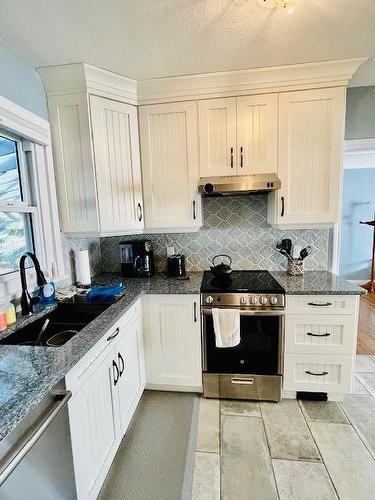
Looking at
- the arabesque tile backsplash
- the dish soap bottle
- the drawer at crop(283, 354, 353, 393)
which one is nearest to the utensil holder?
the arabesque tile backsplash

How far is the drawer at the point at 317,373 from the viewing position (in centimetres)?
199

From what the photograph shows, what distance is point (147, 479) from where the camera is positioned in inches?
59.3

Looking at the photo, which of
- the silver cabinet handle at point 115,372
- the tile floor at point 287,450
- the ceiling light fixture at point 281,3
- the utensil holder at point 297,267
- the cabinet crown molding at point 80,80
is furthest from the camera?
the utensil holder at point 297,267

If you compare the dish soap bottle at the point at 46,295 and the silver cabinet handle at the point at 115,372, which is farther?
the dish soap bottle at the point at 46,295

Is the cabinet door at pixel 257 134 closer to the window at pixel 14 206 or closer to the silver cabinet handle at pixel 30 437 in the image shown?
the window at pixel 14 206

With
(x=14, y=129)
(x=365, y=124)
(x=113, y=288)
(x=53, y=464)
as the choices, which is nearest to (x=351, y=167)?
(x=365, y=124)

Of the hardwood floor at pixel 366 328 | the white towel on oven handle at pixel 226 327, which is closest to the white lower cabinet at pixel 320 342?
the white towel on oven handle at pixel 226 327

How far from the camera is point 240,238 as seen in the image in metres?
2.56

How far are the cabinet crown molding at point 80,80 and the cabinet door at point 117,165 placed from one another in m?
0.07

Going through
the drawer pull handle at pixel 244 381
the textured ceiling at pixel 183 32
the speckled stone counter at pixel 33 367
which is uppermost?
the textured ceiling at pixel 183 32

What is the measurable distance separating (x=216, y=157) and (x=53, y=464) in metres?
2.10

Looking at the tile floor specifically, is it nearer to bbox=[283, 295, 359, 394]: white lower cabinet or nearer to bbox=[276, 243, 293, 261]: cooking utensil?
bbox=[283, 295, 359, 394]: white lower cabinet

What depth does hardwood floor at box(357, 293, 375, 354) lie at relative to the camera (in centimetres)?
286

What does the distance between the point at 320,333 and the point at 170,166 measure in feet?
5.87
